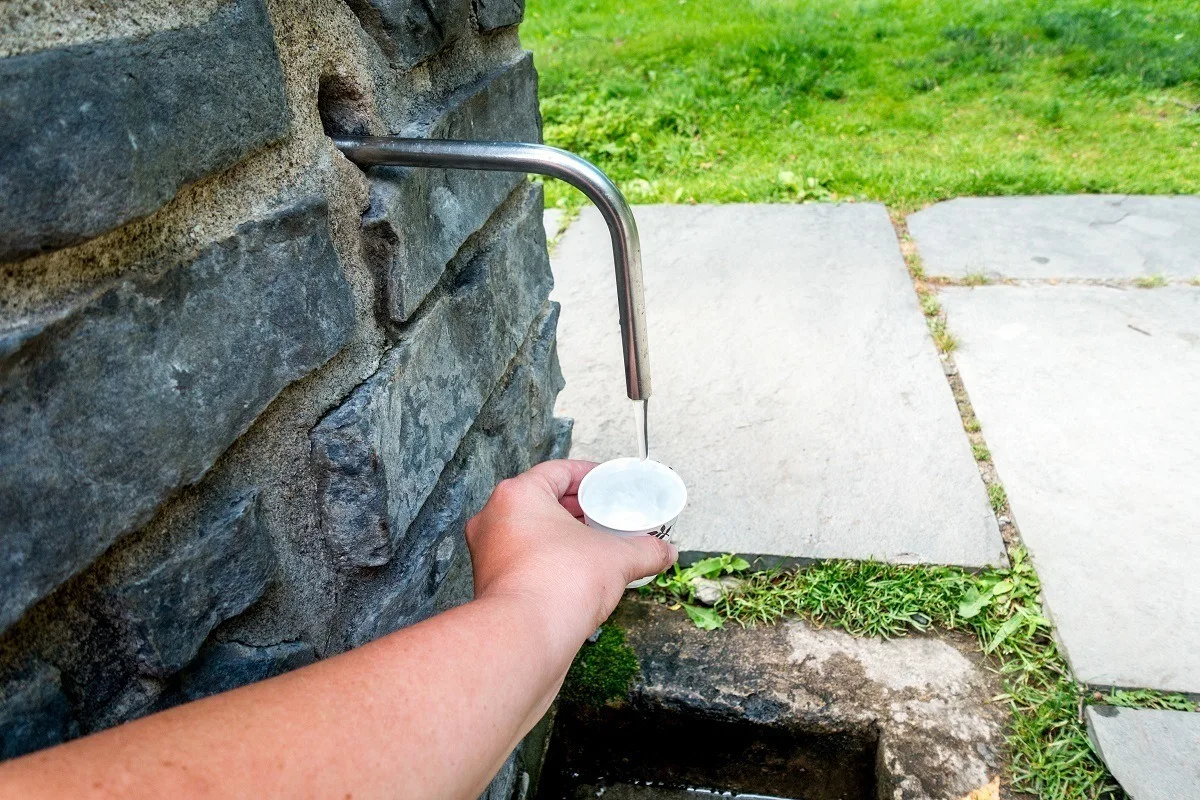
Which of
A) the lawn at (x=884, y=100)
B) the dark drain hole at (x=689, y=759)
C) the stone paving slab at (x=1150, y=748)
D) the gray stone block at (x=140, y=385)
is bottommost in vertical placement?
the dark drain hole at (x=689, y=759)

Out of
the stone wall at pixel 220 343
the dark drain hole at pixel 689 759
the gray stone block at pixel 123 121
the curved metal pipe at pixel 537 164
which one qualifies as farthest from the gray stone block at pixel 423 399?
the dark drain hole at pixel 689 759

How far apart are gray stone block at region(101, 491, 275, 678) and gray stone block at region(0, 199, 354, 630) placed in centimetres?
A: 6

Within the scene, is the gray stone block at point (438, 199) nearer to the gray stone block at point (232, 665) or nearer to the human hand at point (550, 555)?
the human hand at point (550, 555)

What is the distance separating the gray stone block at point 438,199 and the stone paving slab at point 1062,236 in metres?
2.01

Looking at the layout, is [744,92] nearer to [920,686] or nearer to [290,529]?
[920,686]

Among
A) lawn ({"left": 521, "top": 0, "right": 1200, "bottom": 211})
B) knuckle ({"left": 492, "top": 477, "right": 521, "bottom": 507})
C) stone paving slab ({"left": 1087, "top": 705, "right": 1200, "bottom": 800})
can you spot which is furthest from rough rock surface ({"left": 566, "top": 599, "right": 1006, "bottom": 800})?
lawn ({"left": 521, "top": 0, "right": 1200, "bottom": 211})

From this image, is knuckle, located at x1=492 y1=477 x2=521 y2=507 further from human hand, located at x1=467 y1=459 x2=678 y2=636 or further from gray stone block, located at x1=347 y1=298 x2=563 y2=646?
gray stone block, located at x1=347 y1=298 x2=563 y2=646

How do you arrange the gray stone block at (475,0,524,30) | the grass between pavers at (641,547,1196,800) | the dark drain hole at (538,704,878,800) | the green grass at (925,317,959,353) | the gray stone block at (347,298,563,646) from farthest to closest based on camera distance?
the green grass at (925,317,959,353) < the dark drain hole at (538,704,878,800) < the grass between pavers at (641,547,1196,800) < the gray stone block at (475,0,524,30) < the gray stone block at (347,298,563,646)

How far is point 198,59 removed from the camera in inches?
30.4

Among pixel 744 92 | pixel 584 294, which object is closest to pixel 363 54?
pixel 584 294

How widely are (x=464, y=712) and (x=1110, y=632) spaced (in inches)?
56.9

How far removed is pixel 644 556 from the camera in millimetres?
1087

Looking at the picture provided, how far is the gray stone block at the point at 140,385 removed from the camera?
0.63 metres

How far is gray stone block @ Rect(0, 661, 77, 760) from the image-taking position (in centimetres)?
64
